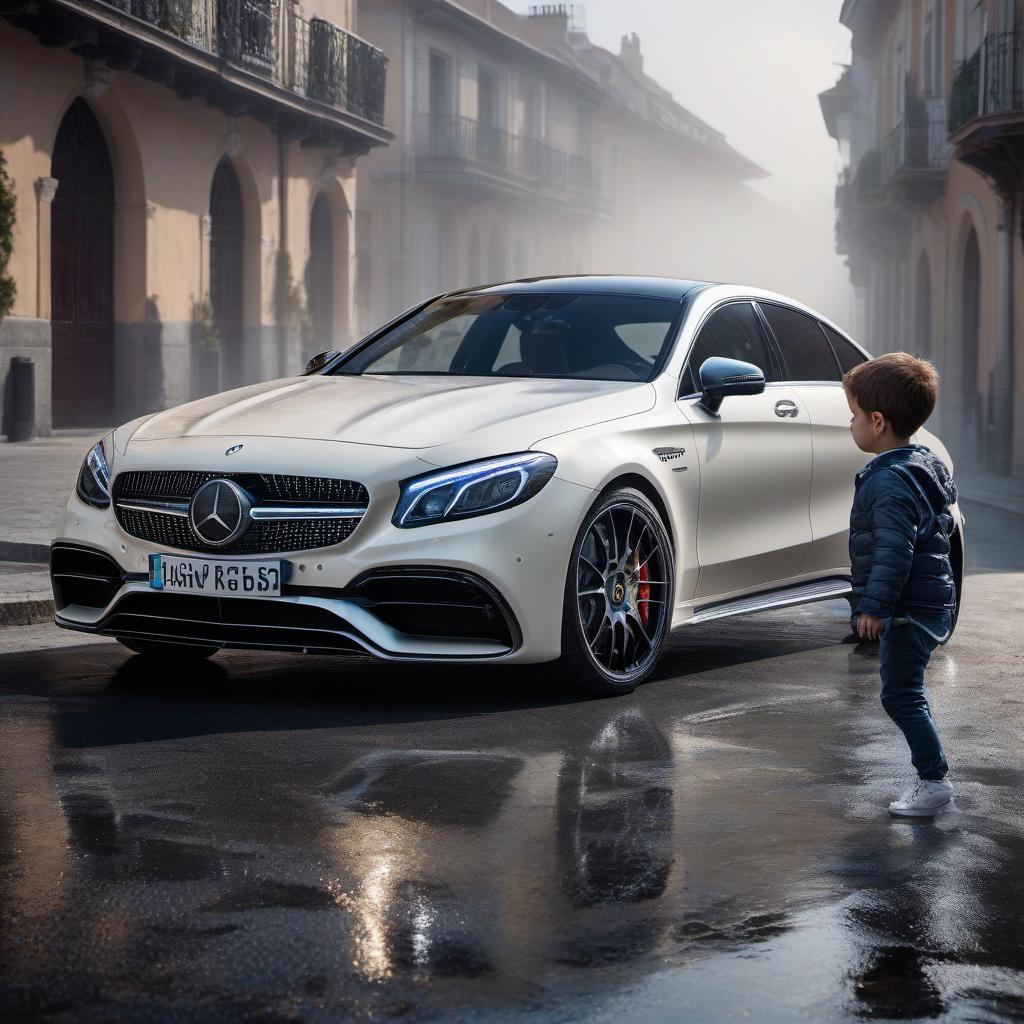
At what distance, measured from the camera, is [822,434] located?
7988mm

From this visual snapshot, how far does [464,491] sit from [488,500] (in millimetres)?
82

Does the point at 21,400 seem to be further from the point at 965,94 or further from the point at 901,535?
the point at 901,535

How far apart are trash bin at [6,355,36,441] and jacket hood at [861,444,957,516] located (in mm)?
16541

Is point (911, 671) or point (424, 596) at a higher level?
point (424, 596)

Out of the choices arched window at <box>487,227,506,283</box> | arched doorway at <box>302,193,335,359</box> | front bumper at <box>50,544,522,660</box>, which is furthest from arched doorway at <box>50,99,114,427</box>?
arched window at <box>487,227,506,283</box>

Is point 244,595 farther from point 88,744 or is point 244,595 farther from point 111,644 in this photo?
point 111,644

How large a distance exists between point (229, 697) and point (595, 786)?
1.78 m

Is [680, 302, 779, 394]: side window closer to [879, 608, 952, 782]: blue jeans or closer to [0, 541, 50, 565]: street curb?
[879, 608, 952, 782]: blue jeans

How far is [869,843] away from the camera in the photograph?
14.7 ft

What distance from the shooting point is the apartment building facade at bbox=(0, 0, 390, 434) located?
21438 millimetres

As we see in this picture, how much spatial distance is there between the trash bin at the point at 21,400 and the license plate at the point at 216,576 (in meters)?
14.6

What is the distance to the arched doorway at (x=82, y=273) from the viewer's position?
2311 centimetres

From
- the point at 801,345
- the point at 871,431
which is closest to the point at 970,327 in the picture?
the point at 801,345

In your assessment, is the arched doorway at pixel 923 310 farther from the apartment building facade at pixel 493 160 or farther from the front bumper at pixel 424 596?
the front bumper at pixel 424 596
